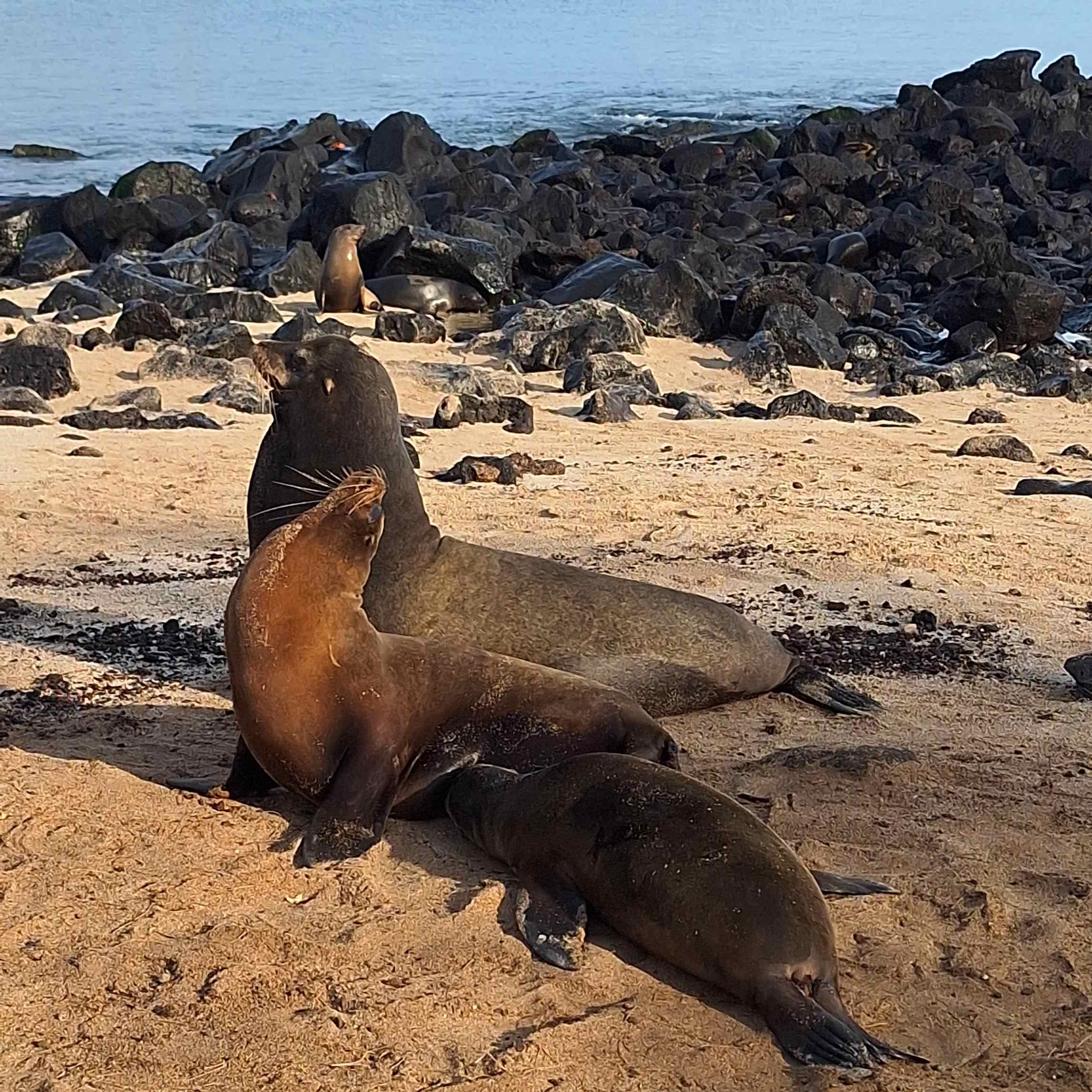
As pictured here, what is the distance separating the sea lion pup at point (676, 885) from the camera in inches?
133

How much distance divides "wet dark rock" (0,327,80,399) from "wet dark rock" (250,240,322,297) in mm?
5781

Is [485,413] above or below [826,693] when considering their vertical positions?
below

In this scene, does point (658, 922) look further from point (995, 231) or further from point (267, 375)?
point (995, 231)

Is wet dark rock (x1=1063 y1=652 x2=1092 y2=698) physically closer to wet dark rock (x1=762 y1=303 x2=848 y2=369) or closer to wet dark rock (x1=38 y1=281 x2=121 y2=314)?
wet dark rock (x1=762 y1=303 x2=848 y2=369)

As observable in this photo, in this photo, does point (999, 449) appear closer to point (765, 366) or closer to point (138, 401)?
point (765, 366)

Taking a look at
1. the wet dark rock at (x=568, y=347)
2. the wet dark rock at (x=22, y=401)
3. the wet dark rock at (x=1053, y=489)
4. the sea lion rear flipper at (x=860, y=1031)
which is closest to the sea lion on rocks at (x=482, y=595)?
the sea lion rear flipper at (x=860, y=1031)

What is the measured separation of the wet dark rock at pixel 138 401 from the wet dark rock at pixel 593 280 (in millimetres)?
6427

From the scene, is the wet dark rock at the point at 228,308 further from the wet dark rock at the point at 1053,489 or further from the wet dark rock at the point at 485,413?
the wet dark rock at the point at 1053,489

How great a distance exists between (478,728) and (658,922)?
1.21 metres

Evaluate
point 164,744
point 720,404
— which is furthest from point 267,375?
point 720,404

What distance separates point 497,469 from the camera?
941 centimetres

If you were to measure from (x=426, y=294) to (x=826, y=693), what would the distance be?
12.0 meters

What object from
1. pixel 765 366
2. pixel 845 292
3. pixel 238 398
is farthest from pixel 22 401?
pixel 845 292

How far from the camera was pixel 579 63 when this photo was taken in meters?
61.2
